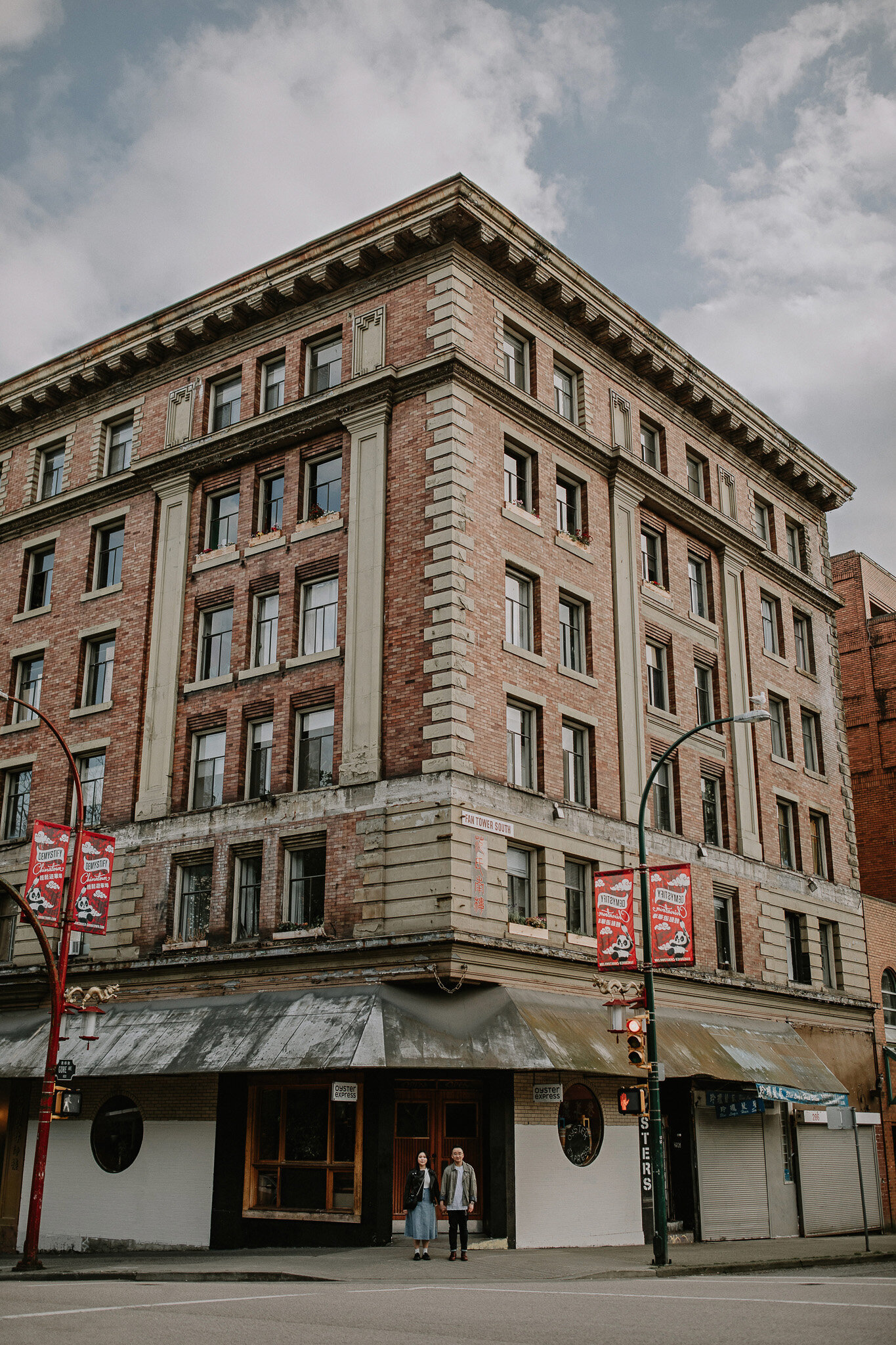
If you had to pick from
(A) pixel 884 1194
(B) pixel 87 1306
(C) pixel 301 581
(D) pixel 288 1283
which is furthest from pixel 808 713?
(B) pixel 87 1306

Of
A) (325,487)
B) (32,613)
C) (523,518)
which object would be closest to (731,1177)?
(523,518)

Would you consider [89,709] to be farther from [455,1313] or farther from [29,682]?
[455,1313]

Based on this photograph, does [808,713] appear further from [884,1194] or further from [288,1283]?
[288,1283]

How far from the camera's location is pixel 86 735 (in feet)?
104

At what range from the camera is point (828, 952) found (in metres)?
36.9

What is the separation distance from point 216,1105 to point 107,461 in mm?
18009

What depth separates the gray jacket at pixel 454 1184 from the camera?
2150cm

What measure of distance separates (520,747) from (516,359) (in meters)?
9.97

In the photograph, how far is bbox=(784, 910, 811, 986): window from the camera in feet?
115

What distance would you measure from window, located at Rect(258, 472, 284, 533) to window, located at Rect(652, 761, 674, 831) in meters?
11.3

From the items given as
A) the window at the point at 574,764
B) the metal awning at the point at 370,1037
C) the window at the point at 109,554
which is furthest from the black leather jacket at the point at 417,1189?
the window at the point at 109,554

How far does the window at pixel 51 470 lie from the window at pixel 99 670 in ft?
18.6

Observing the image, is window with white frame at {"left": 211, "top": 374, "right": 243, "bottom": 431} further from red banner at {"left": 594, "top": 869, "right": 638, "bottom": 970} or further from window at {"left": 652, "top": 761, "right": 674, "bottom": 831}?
red banner at {"left": 594, "top": 869, "right": 638, "bottom": 970}

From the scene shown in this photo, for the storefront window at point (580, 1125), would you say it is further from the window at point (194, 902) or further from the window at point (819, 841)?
the window at point (819, 841)
